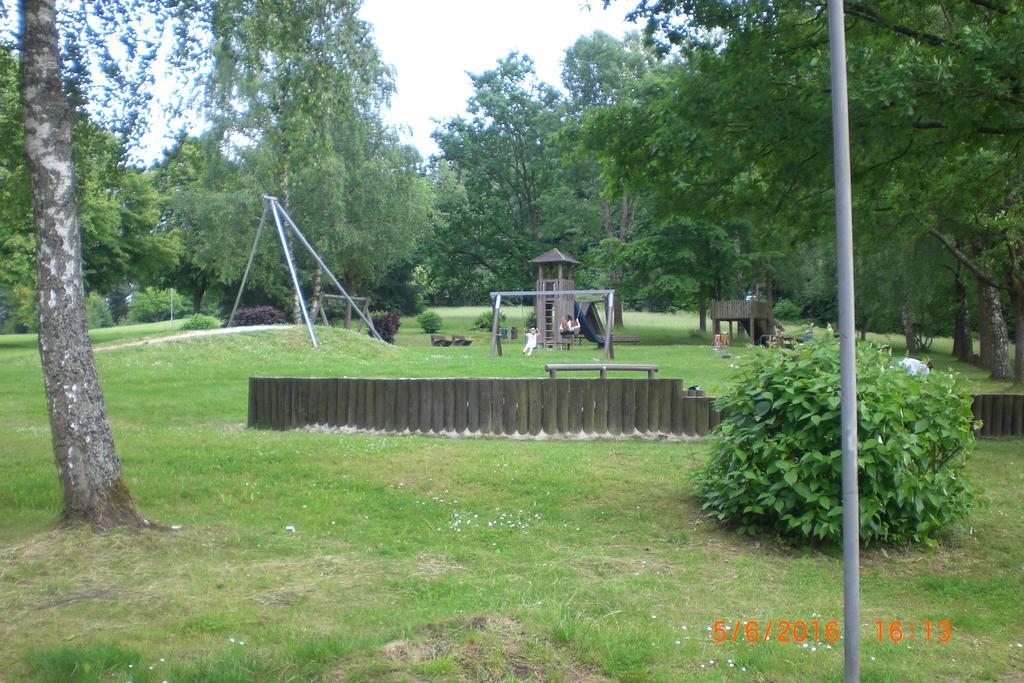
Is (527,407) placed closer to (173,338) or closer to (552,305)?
(173,338)

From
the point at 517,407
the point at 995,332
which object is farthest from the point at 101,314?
the point at 517,407

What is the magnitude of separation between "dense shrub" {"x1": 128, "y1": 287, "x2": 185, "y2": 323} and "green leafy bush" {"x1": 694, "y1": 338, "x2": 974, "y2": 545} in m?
88.4

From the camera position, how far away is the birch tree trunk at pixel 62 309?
695 cm

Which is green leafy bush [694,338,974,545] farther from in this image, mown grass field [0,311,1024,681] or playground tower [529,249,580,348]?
playground tower [529,249,580,348]

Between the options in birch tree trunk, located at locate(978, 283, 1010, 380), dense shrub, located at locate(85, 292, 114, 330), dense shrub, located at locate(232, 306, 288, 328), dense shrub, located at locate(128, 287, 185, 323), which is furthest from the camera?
dense shrub, located at locate(85, 292, 114, 330)

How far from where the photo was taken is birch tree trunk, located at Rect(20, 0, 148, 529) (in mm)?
6949

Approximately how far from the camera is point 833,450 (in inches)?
287

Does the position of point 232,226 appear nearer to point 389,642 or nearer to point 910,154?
point 910,154

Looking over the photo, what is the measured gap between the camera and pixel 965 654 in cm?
527

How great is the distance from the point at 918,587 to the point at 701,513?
7.17 feet

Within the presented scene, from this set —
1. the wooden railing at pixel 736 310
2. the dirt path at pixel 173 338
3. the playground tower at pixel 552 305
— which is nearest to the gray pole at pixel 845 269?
the dirt path at pixel 173 338

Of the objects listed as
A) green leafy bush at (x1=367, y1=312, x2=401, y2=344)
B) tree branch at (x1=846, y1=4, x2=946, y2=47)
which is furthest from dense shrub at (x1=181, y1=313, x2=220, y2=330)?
tree branch at (x1=846, y1=4, x2=946, y2=47)

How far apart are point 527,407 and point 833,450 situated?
6694 millimetres
